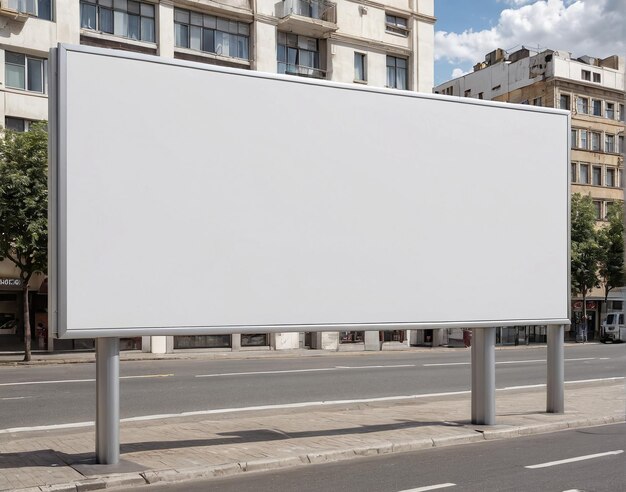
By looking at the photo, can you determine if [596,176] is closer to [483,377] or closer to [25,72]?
[25,72]

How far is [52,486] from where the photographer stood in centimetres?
797

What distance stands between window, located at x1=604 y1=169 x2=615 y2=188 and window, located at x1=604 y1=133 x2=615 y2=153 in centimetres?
164

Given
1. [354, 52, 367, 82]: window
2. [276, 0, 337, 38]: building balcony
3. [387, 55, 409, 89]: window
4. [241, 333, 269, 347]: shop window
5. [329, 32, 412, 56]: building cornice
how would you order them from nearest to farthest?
[241, 333, 269, 347]: shop window, [276, 0, 337, 38]: building balcony, [329, 32, 412, 56]: building cornice, [354, 52, 367, 82]: window, [387, 55, 409, 89]: window

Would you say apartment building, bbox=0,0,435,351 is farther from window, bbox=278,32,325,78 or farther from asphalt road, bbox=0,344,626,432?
asphalt road, bbox=0,344,626,432

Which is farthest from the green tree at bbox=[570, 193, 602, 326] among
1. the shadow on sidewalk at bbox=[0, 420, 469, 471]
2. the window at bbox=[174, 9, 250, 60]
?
the shadow on sidewalk at bbox=[0, 420, 469, 471]

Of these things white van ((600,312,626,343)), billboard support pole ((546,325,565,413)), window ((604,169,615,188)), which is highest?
window ((604,169,615,188))

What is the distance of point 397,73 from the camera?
44250mm

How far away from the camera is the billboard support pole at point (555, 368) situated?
13.0 metres

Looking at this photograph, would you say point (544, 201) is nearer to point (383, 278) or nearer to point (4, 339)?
point (383, 278)

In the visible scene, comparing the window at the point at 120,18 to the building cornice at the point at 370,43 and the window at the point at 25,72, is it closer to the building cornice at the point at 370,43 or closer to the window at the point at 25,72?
the window at the point at 25,72

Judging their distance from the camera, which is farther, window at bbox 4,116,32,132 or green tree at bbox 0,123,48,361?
window at bbox 4,116,32,132

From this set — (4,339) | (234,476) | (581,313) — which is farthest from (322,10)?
Result: (234,476)

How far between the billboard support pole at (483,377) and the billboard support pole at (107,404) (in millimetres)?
5379

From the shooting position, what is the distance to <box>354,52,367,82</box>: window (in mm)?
42394
